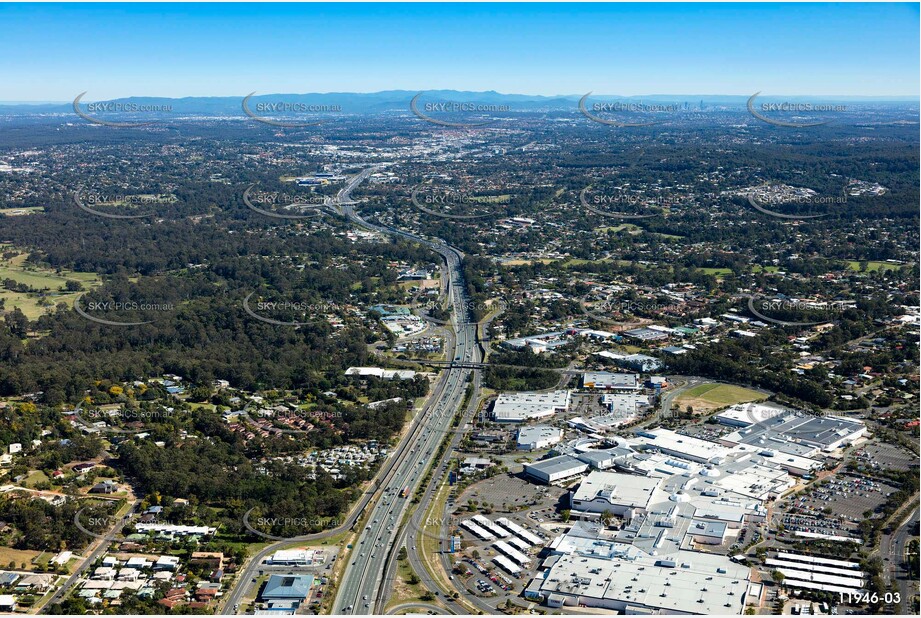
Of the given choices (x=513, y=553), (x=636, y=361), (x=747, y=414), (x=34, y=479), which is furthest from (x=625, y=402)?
(x=34, y=479)

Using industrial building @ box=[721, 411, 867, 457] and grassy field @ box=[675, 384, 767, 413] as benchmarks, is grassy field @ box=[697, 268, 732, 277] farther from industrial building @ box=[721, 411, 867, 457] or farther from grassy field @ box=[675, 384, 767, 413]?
industrial building @ box=[721, 411, 867, 457]

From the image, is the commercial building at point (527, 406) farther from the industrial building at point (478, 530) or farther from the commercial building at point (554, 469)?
the industrial building at point (478, 530)

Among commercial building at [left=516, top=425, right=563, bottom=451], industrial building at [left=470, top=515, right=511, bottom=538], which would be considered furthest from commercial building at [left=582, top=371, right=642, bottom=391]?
industrial building at [left=470, top=515, right=511, bottom=538]

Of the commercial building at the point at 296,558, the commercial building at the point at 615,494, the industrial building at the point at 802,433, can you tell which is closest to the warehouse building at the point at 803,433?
the industrial building at the point at 802,433

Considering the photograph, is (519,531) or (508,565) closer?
(508,565)

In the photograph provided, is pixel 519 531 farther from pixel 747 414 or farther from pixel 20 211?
pixel 20 211

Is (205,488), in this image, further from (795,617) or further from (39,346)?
(39,346)
